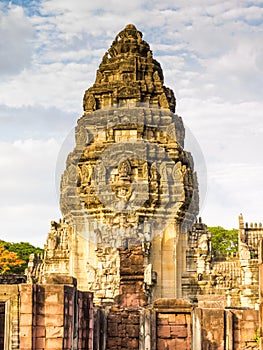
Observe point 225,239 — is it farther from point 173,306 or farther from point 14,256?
point 173,306

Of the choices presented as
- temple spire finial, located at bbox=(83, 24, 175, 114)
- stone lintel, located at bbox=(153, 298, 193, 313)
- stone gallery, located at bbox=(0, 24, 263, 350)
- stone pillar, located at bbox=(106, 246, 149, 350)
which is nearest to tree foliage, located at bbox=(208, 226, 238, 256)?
stone gallery, located at bbox=(0, 24, 263, 350)

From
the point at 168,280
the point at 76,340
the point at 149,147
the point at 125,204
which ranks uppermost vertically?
the point at 149,147

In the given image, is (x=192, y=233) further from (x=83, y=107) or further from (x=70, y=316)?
(x=70, y=316)

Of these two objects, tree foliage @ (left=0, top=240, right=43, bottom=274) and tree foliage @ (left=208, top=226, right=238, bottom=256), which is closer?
tree foliage @ (left=0, top=240, right=43, bottom=274)

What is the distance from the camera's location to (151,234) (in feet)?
92.7

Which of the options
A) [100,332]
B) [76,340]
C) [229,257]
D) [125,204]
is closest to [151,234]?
[125,204]

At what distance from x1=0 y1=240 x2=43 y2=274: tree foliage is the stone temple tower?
1430 cm

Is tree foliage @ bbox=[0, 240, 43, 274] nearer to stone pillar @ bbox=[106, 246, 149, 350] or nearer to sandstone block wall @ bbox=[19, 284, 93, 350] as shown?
stone pillar @ bbox=[106, 246, 149, 350]

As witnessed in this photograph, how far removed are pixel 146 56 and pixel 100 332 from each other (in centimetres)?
1556

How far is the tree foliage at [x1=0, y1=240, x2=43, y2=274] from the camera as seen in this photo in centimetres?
4488

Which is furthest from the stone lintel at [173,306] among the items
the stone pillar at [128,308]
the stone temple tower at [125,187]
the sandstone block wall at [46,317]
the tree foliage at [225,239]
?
the tree foliage at [225,239]

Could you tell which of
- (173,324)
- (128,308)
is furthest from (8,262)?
(173,324)

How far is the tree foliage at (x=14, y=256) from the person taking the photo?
4488 centimetres

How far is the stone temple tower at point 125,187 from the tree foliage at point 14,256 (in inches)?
563
